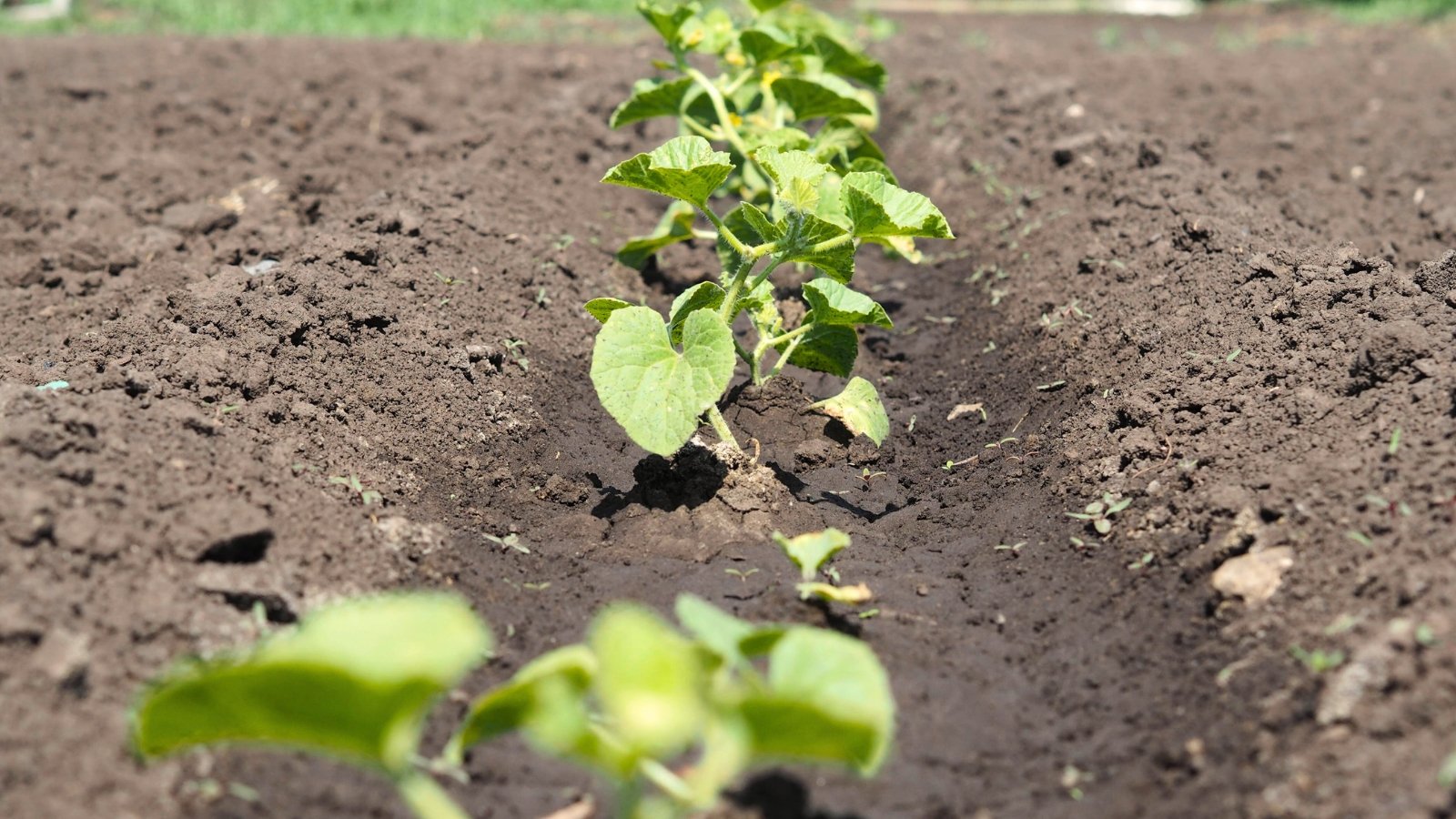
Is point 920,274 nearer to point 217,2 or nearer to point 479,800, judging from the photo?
point 479,800

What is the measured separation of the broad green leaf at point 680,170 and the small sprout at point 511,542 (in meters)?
1.04

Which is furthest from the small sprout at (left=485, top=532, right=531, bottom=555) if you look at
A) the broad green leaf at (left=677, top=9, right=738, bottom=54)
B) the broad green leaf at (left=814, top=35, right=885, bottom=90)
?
the broad green leaf at (left=814, top=35, right=885, bottom=90)

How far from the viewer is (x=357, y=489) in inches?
132

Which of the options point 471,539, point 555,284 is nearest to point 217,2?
point 555,284

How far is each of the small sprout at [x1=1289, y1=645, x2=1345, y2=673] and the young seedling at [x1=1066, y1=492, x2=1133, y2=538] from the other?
0.83 metres

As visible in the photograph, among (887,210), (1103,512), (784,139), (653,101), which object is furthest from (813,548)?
(653,101)

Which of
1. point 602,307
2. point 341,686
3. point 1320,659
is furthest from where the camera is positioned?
point 602,307

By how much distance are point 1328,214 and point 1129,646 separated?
389cm

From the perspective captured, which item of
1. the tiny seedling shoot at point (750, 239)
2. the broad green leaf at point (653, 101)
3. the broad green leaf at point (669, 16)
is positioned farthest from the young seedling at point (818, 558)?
the broad green leaf at point (669, 16)

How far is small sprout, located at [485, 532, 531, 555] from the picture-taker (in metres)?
3.46

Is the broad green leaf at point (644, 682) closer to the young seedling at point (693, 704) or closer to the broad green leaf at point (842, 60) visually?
the young seedling at point (693, 704)

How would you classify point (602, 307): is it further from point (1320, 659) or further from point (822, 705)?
point (1320, 659)

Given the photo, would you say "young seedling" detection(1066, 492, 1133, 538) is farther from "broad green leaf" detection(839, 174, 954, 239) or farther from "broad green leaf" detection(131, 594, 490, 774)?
"broad green leaf" detection(131, 594, 490, 774)

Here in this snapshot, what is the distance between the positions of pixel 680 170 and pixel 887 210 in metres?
0.62
